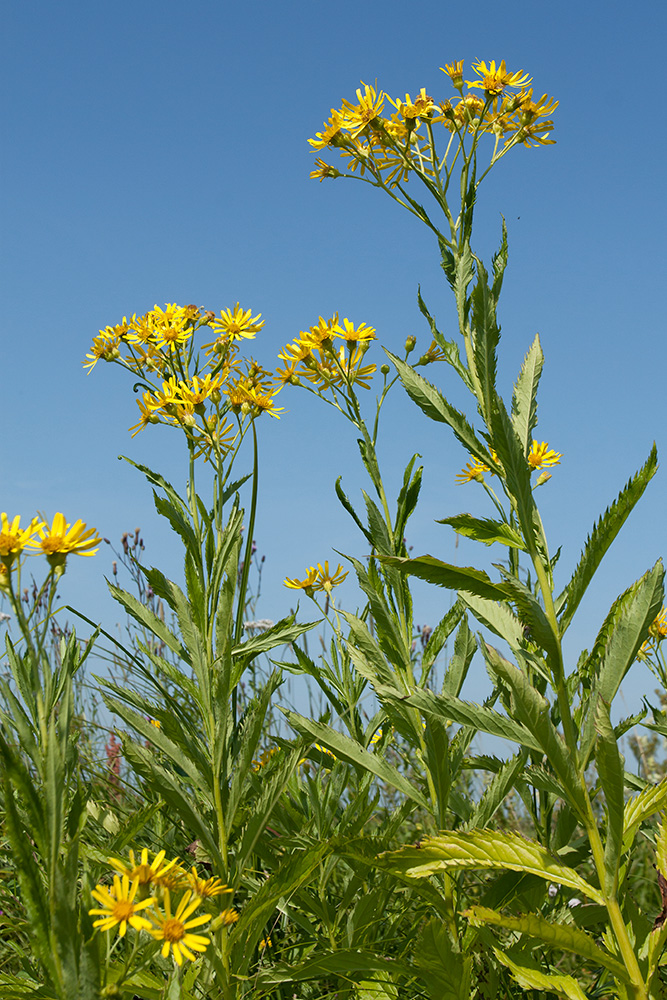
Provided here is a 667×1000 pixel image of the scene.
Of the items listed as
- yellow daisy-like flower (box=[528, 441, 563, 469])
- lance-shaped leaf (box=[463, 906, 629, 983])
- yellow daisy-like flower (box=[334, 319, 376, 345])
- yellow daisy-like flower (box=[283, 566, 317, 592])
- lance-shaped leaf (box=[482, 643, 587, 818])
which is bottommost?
lance-shaped leaf (box=[463, 906, 629, 983])

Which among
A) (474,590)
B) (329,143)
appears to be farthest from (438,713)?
(329,143)

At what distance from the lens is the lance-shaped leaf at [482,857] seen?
1.32m

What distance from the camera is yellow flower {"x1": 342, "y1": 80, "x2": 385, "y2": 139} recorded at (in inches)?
81.4

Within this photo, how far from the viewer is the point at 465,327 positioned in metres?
1.64

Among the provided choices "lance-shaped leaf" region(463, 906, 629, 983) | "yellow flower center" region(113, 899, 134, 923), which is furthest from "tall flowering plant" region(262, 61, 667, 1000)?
"yellow flower center" region(113, 899, 134, 923)

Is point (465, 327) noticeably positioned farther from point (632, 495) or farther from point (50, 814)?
point (50, 814)

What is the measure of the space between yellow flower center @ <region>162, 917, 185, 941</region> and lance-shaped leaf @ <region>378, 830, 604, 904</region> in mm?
366

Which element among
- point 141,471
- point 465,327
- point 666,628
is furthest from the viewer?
point 666,628

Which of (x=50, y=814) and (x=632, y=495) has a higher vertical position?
(x=632, y=495)

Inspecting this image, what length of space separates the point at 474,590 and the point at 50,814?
78cm

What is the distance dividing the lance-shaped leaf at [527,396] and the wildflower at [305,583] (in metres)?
1.17

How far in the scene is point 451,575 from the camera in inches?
54.5

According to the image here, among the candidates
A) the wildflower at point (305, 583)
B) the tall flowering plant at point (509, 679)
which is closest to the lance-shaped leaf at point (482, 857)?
the tall flowering plant at point (509, 679)

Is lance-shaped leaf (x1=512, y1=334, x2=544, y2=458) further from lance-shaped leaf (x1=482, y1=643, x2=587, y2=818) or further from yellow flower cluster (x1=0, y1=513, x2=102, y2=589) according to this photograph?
yellow flower cluster (x1=0, y1=513, x2=102, y2=589)
